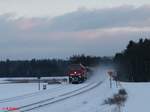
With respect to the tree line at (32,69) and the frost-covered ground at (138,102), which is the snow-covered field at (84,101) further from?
the tree line at (32,69)

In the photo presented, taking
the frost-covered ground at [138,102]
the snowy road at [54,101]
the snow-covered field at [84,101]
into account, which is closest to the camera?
the frost-covered ground at [138,102]

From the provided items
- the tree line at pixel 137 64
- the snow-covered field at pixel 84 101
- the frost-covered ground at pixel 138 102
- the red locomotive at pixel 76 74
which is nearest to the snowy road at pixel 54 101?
the snow-covered field at pixel 84 101

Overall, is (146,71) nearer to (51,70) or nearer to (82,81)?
(51,70)

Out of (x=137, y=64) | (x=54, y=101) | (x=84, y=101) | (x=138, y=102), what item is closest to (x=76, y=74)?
(x=84, y=101)

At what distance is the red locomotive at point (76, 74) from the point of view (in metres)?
63.6

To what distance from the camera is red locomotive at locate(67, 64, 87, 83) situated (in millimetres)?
63562

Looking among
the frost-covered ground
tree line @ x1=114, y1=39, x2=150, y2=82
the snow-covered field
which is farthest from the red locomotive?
tree line @ x1=114, y1=39, x2=150, y2=82

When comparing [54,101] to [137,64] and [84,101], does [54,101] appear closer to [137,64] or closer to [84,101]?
[84,101]

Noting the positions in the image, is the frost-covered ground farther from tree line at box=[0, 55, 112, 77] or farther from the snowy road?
tree line at box=[0, 55, 112, 77]

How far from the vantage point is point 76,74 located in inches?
2502

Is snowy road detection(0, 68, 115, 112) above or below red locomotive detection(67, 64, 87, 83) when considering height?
below

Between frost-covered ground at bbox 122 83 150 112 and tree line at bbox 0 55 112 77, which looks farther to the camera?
tree line at bbox 0 55 112 77

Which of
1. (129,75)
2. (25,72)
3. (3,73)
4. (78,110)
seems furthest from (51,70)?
(78,110)

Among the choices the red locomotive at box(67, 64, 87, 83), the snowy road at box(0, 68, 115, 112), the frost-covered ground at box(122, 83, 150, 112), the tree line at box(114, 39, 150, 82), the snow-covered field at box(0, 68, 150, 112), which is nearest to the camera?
the frost-covered ground at box(122, 83, 150, 112)
